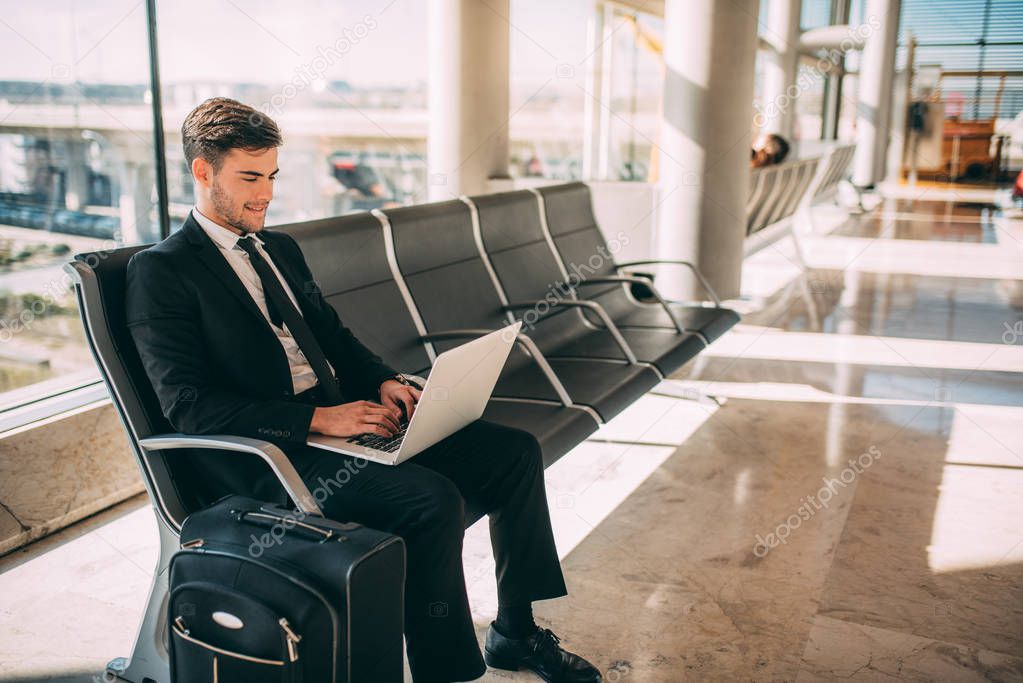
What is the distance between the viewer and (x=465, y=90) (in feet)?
16.6

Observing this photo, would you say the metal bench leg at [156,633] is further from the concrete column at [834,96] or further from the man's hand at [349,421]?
the concrete column at [834,96]

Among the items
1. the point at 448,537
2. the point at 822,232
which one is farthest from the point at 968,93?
the point at 448,537

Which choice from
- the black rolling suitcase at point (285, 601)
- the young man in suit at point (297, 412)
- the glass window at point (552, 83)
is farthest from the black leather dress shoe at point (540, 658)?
the glass window at point (552, 83)

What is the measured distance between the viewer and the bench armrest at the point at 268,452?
1638 millimetres

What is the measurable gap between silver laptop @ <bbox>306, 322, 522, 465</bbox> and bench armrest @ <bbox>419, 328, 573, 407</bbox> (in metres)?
0.45

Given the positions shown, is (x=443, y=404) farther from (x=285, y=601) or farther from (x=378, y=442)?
(x=285, y=601)

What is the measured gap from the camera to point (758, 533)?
2.73 metres

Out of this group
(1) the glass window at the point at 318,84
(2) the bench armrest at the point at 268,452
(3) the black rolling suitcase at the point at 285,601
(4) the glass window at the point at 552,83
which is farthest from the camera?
(4) the glass window at the point at 552,83

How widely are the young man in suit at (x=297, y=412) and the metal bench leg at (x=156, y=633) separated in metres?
0.16

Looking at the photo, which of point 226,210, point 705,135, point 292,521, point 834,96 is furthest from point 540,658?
point 834,96

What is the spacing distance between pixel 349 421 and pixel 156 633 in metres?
0.58

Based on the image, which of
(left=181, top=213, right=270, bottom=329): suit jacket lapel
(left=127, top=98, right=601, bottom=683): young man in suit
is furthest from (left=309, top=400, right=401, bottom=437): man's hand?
(left=181, top=213, right=270, bottom=329): suit jacket lapel

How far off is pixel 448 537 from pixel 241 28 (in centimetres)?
1098

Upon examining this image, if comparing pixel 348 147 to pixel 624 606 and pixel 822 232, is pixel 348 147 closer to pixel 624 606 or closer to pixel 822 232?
pixel 822 232
